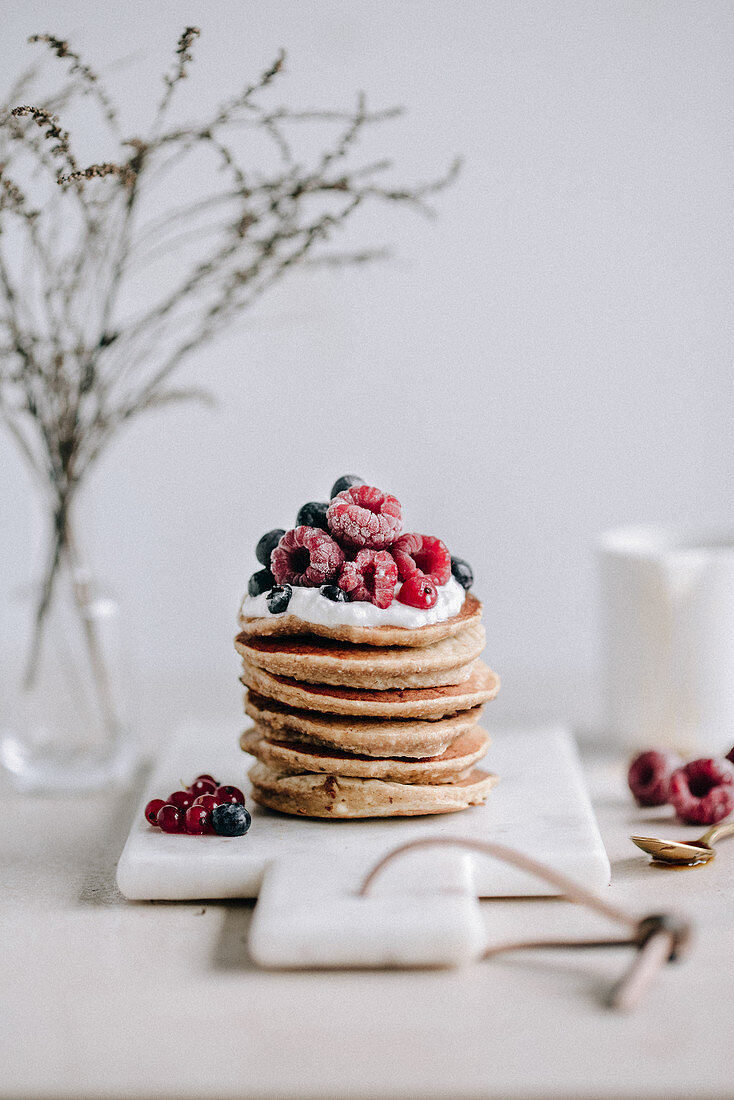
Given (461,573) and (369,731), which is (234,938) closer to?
(369,731)

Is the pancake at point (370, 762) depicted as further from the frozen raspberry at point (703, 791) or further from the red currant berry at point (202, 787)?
the frozen raspberry at point (703, 791)

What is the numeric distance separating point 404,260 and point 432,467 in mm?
444

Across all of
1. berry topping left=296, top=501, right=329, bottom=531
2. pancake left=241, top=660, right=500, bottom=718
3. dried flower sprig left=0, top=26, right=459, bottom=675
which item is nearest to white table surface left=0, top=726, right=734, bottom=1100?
pancake left=241, top=660, right=500, bottom=718

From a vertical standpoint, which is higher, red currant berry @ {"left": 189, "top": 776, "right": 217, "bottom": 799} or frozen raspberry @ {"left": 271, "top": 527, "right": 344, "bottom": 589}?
frozen raspberry @ {"left": 271, "top": 527, "right": 344, "bottom": 589}

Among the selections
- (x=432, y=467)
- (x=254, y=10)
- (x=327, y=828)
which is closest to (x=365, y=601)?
(x=327, y=828)

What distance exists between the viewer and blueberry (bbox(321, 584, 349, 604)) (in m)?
1.25

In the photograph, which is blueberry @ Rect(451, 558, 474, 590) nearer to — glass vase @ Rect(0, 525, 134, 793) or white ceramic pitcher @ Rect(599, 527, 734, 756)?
white ceramic pitcher @ Rect(599, 527, 734, 756)

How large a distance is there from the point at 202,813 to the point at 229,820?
Result: 0.04 meters

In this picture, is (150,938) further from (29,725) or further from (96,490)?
(96,490)

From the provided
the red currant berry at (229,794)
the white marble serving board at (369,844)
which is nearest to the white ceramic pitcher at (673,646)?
the white marble serving board at (369,844)

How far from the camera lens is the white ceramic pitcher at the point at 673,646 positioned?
1587 millimetres

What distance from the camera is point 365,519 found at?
1262 mm

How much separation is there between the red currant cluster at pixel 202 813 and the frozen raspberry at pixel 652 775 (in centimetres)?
55

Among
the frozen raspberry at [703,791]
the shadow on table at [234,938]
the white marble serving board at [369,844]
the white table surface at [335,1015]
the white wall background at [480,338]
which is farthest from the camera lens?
the white wall background at [480,338]
